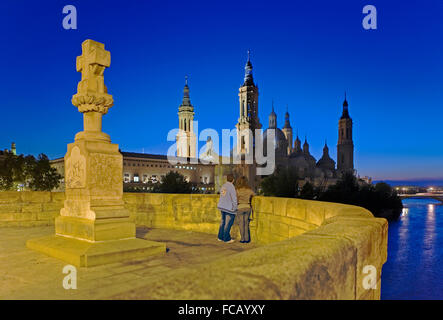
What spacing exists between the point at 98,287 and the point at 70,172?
9.28 feet

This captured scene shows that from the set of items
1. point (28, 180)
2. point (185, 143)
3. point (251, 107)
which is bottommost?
point (28, 180)

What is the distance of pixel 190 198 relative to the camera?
8.04 m

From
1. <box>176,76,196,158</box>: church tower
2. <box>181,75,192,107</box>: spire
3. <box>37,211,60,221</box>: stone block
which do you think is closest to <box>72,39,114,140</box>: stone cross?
<box>37,211,60,221</box>: stone block

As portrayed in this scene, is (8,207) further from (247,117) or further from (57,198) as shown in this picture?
(247,117)

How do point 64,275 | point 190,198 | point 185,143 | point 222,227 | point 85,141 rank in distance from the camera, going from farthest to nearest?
point 185,143 < point 190,198 < point 222,227 < point 85,141 < point 64,275

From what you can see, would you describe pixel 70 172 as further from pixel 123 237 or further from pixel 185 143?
pixel 185 143

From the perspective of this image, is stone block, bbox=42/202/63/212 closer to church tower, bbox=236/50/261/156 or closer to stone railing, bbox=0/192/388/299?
stone railing, bbox=0/192/388/299

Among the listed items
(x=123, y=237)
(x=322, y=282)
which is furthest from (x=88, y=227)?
(x=322, y=282)

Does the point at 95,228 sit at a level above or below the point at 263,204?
below

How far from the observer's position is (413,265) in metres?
33.7

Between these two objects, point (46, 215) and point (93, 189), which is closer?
point (93, 189)

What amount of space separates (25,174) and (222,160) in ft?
240

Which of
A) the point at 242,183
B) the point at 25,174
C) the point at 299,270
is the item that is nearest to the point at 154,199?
the point at 242,183

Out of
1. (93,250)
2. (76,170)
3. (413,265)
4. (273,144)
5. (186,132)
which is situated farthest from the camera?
(186,132)
